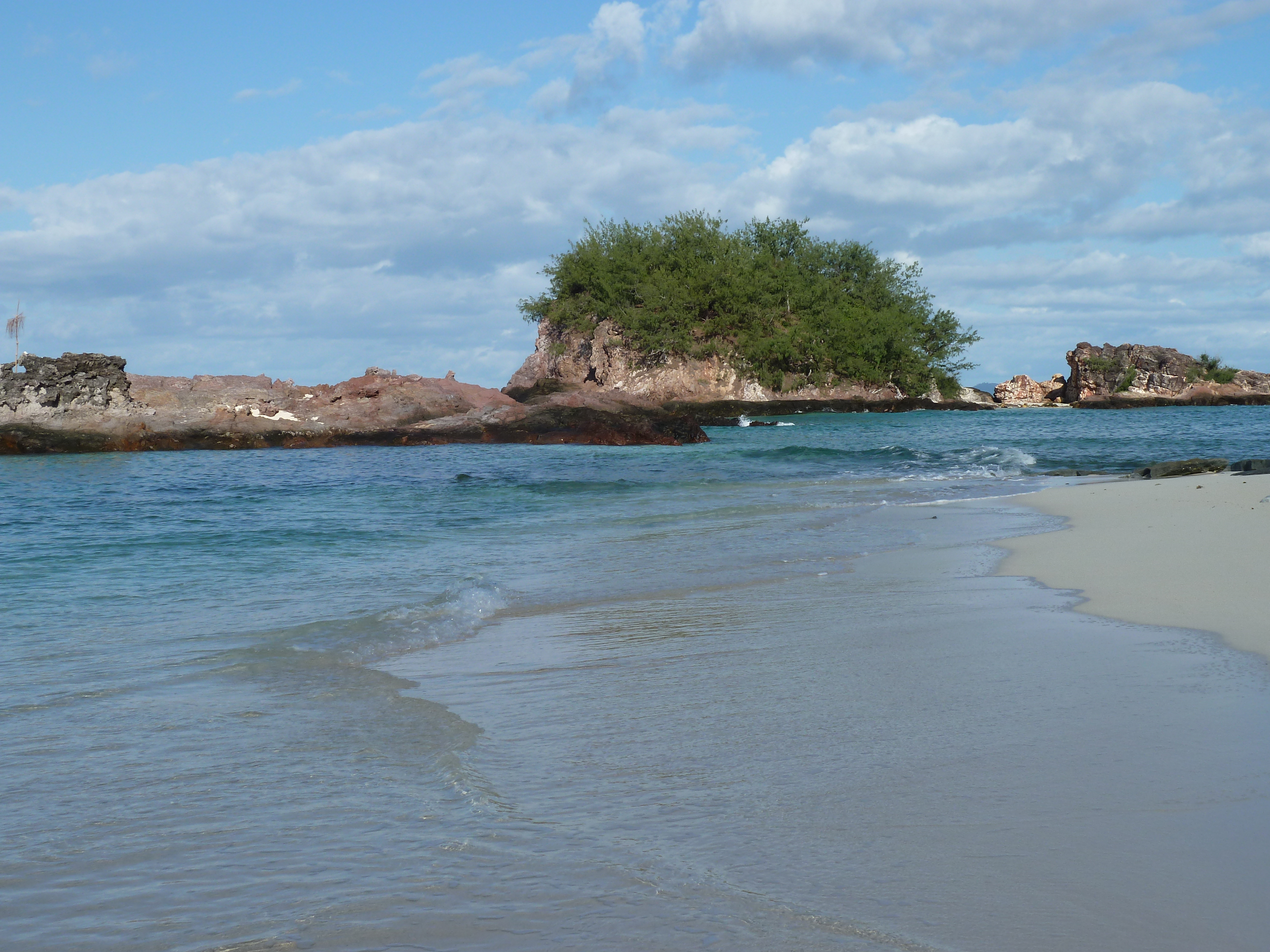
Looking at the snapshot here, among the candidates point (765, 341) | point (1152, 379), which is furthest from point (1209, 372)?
point (765, 341)

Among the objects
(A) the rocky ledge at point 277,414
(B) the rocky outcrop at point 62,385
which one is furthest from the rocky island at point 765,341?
(B) the rocky outcrop at point 62,385

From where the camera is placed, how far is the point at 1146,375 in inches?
3027

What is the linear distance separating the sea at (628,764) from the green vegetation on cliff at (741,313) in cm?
5755

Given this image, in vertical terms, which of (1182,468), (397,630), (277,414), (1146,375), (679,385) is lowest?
(397,630)

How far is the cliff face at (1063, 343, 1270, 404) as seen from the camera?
7625 centimetres

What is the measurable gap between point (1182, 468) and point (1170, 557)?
8933 millimetres

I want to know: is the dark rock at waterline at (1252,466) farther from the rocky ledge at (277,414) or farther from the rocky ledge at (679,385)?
the rocky ledge at (679,385)

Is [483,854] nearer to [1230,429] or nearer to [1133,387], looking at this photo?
[1230,429]

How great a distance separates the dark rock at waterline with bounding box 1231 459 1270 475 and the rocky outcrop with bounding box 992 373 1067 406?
73.5 metres

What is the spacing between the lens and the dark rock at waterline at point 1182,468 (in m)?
13.7

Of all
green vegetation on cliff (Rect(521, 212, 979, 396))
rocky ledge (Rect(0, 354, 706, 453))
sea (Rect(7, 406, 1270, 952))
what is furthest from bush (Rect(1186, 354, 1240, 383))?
sea (Rect(7, 406, 1270, 952))

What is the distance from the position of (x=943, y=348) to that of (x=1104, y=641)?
68.1 metres

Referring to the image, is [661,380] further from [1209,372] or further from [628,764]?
[628,764]

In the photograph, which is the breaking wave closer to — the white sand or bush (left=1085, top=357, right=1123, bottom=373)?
Answer: the white sand
